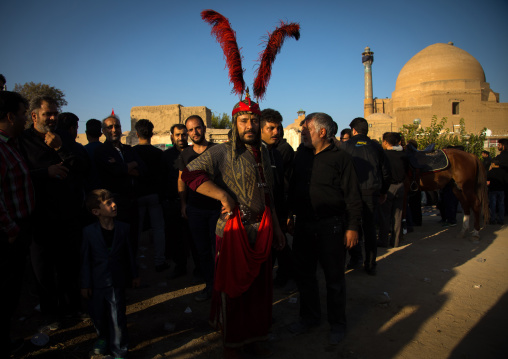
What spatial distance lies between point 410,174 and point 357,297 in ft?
14.2

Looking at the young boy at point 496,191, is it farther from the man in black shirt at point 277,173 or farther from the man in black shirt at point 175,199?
the man in black shirt at point 175,199

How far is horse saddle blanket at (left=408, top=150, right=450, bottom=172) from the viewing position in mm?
7328

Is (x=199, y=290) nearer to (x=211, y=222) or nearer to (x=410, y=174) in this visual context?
(x=211, y=222)

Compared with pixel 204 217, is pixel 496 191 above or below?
below

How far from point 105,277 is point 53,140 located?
56.3 inches

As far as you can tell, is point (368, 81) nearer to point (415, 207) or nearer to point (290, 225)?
point (415, 207)

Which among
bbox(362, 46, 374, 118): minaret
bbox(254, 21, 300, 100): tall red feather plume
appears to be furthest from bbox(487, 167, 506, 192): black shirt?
bbox(362, 46, 374, 118): minaret

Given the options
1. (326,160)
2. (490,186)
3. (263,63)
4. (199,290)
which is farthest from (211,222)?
(490,186)

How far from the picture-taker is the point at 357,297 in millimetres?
4043

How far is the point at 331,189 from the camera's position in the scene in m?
3.06

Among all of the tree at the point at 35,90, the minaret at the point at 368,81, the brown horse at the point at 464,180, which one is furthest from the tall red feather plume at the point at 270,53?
the minaret at the point at 368,81

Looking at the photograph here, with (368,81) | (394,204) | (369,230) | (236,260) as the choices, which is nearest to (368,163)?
(369,230)

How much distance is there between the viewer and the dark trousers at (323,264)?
3.05m

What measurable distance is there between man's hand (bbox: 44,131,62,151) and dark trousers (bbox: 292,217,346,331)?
2486mm
